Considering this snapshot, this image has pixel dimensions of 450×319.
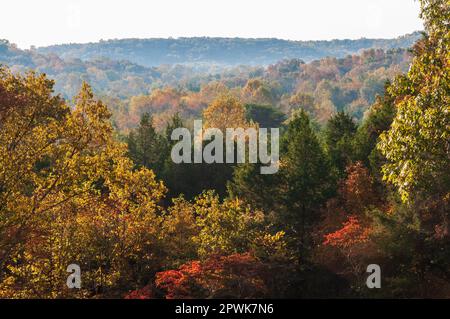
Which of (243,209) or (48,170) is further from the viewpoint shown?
(243,209)

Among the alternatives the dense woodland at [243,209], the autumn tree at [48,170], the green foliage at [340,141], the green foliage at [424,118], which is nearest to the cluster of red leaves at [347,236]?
the dense woodland at [243,209]

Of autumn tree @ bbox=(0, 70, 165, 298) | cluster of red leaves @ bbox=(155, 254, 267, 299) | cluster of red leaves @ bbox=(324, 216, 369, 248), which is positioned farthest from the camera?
cluster of red leaves @ bbox=(324, 216, 369, 248)

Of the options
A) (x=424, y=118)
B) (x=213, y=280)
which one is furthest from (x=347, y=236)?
(x=424, y=118)

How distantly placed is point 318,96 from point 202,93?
154 feet

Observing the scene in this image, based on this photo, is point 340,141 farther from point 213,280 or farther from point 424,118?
point 424,118

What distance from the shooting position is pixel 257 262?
24.4 m

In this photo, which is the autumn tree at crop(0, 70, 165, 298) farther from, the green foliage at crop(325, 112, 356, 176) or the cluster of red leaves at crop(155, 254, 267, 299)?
the green foliage at crop(325, 112, 356, 176)

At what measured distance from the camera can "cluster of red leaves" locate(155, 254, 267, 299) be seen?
21.6m

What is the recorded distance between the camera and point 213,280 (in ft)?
71.1

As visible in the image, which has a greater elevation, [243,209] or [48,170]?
[48,170]

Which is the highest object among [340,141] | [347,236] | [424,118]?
[424,118]

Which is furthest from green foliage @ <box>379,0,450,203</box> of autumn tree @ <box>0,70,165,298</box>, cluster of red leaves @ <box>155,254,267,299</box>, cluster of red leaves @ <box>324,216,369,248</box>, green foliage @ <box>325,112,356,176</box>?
green foliage @ <box>325,112,356,176</box>

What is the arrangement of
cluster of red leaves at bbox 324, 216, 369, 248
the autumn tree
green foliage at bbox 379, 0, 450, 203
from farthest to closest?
cluster of red leaves at bbox 324, 216, 369, 248 → the autumn tree → green foliage at bbox 379, 0, 450, 203
